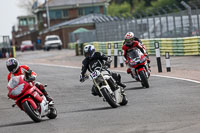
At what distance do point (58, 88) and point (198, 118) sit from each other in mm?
8884

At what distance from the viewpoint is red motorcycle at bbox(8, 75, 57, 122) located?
9602 millimetres

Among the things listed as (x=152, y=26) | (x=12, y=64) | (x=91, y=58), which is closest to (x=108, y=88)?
(x=91, y=58)

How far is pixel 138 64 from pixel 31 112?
5.81 metres

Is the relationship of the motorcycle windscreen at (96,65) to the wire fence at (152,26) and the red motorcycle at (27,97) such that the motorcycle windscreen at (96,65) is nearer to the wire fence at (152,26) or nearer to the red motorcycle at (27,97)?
the red motorcycle at (27,97)

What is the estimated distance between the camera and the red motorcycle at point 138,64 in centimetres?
1460

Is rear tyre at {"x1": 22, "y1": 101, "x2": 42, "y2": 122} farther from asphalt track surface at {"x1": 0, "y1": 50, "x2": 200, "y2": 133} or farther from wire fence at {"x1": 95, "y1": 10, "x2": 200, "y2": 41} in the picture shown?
wire fence at {"x1": 95, "y1": 10, "x2": 200, "y2": 41}

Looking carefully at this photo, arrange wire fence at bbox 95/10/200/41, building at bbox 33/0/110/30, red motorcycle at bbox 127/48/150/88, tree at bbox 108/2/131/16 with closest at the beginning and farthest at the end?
red motorcycle at bbox 127/48/150/88, wire fence at bbox 95/10/200/41, building at bbox 33/0/110/30, tree at bbox 108/2/131/16

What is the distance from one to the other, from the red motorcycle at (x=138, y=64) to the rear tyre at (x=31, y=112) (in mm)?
5229

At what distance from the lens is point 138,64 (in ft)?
48.7

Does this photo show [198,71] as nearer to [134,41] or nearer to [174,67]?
[174,67]

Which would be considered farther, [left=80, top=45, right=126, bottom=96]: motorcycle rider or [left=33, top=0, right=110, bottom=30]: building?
[left=33, top=0, right=110, bottom=30]: building

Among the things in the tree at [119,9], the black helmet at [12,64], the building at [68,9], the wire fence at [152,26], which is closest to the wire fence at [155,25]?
the wire fence at [152,26]

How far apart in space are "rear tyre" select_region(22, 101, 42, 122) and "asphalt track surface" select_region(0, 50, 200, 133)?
13 centimetres

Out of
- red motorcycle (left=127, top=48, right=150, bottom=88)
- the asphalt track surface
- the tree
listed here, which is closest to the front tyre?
the asphalt track surface
